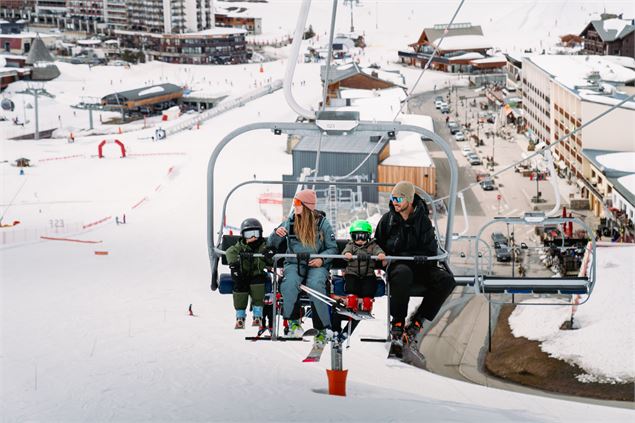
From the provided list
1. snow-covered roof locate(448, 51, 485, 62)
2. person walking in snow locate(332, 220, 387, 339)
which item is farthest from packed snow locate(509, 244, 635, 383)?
snow-covered roof locate(448, 51, 485, 62)

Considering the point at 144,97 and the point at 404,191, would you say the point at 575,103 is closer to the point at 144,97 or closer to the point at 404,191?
the point at 144,97

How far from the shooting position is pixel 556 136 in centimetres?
3369

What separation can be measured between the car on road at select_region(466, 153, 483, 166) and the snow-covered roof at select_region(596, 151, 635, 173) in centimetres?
456

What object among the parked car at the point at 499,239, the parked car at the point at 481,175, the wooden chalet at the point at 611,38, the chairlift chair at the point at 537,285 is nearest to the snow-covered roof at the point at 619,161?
the parked car at the point at 481,175

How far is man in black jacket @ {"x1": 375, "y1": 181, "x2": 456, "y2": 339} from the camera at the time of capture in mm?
6094

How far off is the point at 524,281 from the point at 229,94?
150 feet

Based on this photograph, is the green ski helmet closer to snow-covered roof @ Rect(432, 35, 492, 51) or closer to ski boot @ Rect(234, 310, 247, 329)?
ski boot @ Rect(234, 310, 247, 329)

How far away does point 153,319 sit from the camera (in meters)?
15.4

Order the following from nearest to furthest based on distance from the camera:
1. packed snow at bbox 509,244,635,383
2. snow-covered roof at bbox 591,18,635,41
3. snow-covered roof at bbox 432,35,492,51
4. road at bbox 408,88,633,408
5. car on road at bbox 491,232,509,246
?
packed snow at bbox 509,244,635,383 → road at bbox 408,88,633,408 → car on road at bbox 491,232,509,246 → snow-covered roof at bbox 591,18,635,41 → snow-covered roof at bbox 432,35,492,51

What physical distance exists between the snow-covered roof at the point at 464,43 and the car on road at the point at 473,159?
3158 centimetres

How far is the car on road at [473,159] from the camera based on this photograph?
31.9m

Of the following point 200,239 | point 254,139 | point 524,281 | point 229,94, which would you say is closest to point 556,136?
point 254,139

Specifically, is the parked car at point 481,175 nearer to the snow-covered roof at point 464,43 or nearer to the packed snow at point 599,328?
the packed snow at point 599,328

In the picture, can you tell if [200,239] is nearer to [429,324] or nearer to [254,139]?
[429,324]
